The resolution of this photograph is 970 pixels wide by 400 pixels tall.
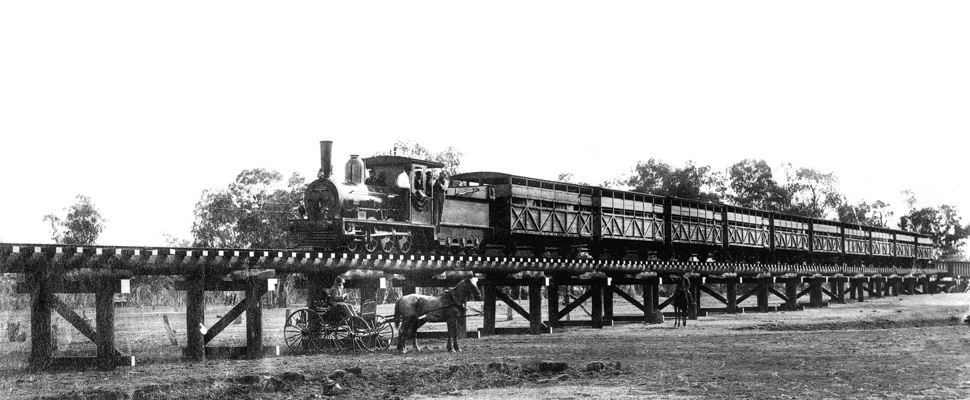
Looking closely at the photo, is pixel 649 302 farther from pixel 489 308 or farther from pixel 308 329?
pixel 308 329

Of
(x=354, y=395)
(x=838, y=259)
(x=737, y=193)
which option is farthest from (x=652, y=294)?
(x=737, y=193)

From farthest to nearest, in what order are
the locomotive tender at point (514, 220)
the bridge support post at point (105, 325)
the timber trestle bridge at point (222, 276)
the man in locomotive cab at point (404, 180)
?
the man in locomotive cab at point (404, 180), the locomotive tender at point (514, 220), the bridge support post at point (105, 325), the timber trestle bridge at point (222, 276)

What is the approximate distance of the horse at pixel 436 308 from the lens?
20.2 metres

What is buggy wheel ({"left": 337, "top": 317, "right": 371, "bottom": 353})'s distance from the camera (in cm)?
2023

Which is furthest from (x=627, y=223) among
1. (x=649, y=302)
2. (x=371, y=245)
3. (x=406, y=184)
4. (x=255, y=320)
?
(x=255, y=320)

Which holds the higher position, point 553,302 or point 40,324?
point 40,324

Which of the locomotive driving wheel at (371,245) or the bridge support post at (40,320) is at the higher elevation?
the locomotive driving wheel at (371,245)

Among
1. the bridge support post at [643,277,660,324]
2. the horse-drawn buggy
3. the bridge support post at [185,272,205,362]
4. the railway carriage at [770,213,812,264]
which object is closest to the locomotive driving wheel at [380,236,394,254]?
the horse-drawn buggy

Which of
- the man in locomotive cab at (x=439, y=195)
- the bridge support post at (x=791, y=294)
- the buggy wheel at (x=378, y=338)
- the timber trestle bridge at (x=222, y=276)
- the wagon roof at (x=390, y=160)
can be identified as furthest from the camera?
the bridge support post at (x=791, y=294)

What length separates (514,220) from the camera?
29312 millimetres

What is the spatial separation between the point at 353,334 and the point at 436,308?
6.21ft

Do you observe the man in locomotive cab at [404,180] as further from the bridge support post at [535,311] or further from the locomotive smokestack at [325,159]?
the bridge support post at [535,311]

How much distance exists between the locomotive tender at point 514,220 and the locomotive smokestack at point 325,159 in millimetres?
32

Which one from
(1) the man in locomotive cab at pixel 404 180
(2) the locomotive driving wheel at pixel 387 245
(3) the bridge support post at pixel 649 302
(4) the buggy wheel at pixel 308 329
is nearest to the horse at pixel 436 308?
(4) the buggy wheel at pixel 308 329
